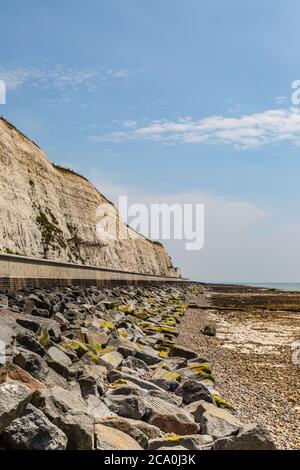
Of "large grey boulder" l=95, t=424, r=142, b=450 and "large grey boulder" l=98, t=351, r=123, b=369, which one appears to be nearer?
"large grey boulder" l=95, t=424, r=142, b=450

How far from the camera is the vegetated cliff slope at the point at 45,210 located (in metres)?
25.8

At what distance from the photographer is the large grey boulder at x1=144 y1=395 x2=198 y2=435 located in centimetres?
505

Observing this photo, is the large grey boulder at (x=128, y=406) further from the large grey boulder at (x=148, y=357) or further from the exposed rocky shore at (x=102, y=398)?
the large grey boulder at (x=148, y=357)

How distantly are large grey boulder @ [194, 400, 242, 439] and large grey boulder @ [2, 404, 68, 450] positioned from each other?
194 centimetres

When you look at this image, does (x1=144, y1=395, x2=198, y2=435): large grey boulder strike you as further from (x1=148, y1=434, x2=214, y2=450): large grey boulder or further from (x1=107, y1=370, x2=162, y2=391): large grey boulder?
(x1=107, y1=370, x2=162, y2=391): large grey boulder

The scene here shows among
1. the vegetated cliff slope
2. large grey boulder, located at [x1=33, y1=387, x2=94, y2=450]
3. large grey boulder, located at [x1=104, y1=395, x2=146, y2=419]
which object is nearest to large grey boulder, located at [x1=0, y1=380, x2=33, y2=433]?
large grey boulder, located at [x1=33, y1=387, x2=94, y2=450]

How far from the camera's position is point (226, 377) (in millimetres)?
8867

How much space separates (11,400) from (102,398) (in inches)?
79.2

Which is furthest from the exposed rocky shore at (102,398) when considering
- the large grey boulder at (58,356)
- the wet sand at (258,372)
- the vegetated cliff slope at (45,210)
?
the vegetated cliff slope at (45,210)

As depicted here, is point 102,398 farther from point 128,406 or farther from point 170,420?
point 170,420

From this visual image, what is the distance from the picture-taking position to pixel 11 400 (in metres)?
3.67

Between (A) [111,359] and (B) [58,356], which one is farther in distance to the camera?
(A) [111,359]

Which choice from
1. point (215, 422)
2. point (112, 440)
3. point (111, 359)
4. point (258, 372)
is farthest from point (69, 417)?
point (258, 372)

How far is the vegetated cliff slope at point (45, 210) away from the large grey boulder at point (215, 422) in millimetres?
18298
